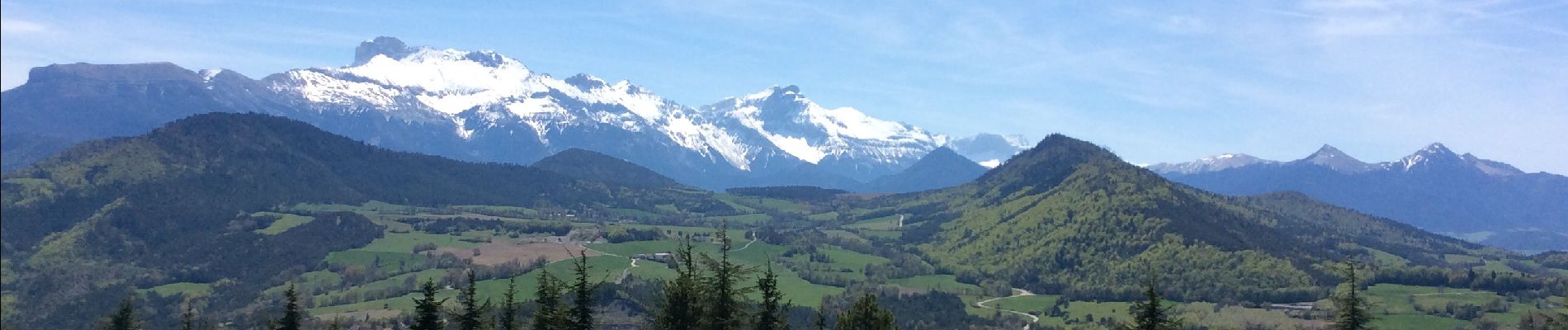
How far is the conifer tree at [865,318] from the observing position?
6762 centimetres

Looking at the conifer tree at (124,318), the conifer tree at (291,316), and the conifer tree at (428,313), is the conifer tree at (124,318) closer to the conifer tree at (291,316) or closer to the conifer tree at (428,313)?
the conifer tree at (291,316)

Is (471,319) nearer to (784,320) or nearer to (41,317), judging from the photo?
(784,320)

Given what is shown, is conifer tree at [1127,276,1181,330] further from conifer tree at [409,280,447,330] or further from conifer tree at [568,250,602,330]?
conifer tree at [409,280,447,330]

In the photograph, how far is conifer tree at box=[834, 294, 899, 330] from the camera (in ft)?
222

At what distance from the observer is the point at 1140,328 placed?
4256 centimetres

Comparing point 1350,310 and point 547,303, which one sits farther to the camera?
point 547,303

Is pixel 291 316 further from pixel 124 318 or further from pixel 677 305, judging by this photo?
pixel 677 305

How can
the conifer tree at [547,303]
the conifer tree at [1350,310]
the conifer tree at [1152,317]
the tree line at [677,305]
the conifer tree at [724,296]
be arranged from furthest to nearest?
the conifer tree at [547,303] → the conifer tree at [724,296] → the conifer tree at [1350,310] → the tree line at [677,305] → the conifer tree at [1152,317]

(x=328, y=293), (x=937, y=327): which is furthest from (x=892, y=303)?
(x=328, y=293)

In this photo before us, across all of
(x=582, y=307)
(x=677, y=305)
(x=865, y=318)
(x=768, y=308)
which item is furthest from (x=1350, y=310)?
(x=582, y=307)

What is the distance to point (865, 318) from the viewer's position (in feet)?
223

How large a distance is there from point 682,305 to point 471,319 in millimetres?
12328

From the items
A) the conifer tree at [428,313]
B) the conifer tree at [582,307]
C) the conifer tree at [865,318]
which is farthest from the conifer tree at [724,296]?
the conifer tree at [865,318]

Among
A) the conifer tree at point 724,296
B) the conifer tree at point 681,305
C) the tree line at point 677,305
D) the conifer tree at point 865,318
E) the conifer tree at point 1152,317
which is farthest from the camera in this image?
the conifer tree at point 865,318
